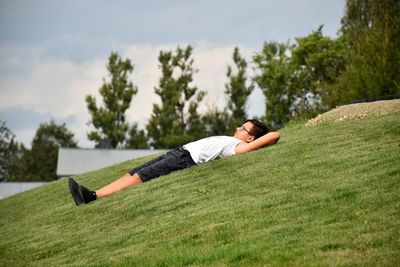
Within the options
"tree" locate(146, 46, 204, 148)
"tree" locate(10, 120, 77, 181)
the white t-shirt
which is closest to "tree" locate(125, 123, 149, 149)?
"tree" locate(146, 46, 204, 148)

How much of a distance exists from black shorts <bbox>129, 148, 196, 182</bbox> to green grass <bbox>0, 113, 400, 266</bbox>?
361 mm

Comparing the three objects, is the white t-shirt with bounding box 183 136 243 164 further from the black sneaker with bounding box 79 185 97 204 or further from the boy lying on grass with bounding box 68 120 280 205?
the black sneaker with bounding box 79 185 97 204

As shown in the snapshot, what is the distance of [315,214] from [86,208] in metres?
4.75

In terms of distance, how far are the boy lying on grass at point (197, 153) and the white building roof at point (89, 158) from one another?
33621mm

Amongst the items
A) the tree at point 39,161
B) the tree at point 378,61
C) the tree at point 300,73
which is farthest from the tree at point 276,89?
the tree at point 39,161

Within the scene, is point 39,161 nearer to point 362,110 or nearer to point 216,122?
point 216,122

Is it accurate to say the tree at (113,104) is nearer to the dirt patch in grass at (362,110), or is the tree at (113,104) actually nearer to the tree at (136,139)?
the tree at (136,139)

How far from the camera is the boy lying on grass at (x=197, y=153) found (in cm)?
1012

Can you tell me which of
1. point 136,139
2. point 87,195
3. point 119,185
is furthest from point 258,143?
point 136,139

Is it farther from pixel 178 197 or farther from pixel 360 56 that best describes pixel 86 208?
pixel 360 56

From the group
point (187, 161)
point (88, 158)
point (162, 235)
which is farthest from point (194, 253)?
point (88, 158)

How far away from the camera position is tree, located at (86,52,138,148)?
5000 centimetres

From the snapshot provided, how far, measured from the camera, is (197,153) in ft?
34.0

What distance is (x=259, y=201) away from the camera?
678 centimetres
